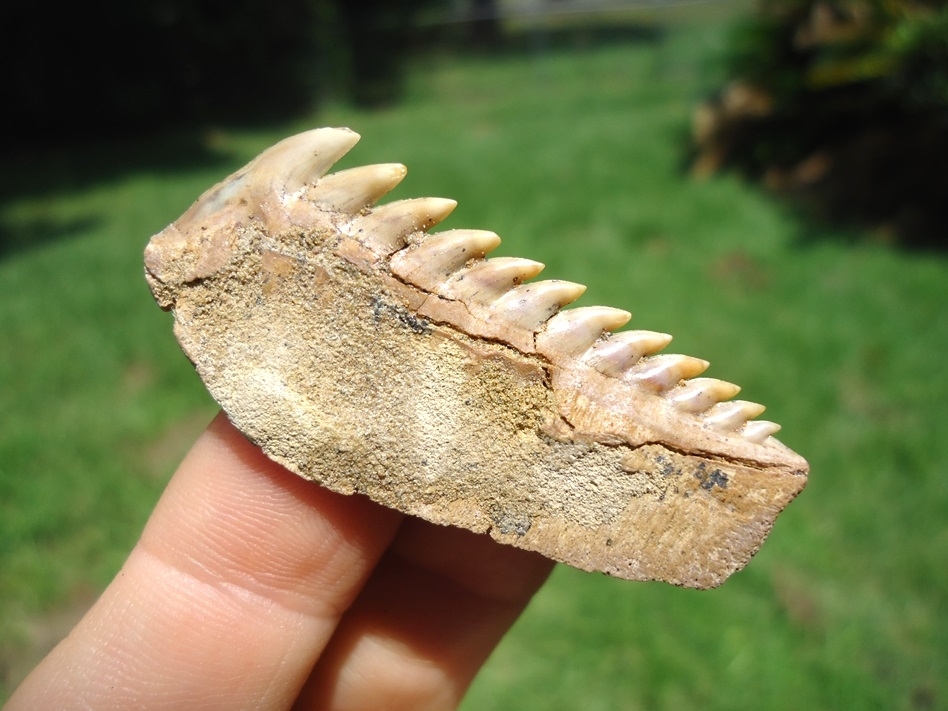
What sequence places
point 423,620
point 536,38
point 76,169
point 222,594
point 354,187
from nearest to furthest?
point 354,187 → point 222,594 → point 423,620 → point 76,169 → point 536,38

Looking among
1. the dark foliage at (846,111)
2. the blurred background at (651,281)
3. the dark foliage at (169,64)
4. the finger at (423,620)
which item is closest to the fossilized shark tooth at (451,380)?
the finger at (423,620)

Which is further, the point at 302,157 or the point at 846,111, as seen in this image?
the point at 846,111

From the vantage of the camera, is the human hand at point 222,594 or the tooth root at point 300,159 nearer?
the tooth root at point 300,159

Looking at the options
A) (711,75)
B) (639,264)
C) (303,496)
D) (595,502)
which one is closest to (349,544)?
(303,496)

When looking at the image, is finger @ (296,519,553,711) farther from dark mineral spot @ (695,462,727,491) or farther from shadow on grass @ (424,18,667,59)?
shadow on grass @ (424,18,667,59)

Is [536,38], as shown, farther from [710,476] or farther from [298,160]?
[710,476]

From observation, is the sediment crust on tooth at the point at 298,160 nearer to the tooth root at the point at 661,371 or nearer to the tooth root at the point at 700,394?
the tooth root at the point at 661,371

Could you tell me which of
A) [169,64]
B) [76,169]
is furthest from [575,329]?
[169,64]

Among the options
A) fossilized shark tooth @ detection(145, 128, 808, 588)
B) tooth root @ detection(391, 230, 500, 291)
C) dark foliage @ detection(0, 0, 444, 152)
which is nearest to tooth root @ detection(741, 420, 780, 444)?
fossilized shark tooth @ detection(145, 128, 808, 588)
